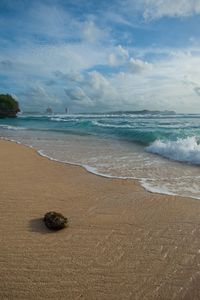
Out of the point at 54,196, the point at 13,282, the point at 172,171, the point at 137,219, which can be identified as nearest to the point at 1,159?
the point at 54,196

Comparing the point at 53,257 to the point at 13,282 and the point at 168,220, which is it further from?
Answer: the point at 168,220

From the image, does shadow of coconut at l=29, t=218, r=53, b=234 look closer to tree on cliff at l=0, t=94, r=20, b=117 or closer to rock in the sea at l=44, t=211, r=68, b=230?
rock in the sea at l=44, t=211, r=68, b=230

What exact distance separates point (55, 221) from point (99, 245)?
86 cm

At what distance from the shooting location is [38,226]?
4320mm

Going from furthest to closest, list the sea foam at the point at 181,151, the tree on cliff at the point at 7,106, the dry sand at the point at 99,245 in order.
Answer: the tree on cliff at the point at 7,106
the sea foam at the point at 181,151
the dry sand at the point at 99,245

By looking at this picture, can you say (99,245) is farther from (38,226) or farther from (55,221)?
(38,226)

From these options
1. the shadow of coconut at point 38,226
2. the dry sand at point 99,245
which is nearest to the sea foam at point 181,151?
the dry sand at point 99,245

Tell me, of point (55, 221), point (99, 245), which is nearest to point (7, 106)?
point (55, 221)

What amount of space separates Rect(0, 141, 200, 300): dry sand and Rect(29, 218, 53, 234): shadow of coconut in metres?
0.02

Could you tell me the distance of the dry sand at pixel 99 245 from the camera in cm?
295

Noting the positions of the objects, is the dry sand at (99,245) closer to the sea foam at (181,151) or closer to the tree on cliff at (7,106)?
the sea foam at (181,151)

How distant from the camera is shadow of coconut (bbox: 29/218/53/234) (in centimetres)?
419

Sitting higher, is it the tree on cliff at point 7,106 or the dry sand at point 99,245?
the tree on cliff at point 7,106

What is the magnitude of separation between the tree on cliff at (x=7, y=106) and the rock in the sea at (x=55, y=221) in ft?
220
